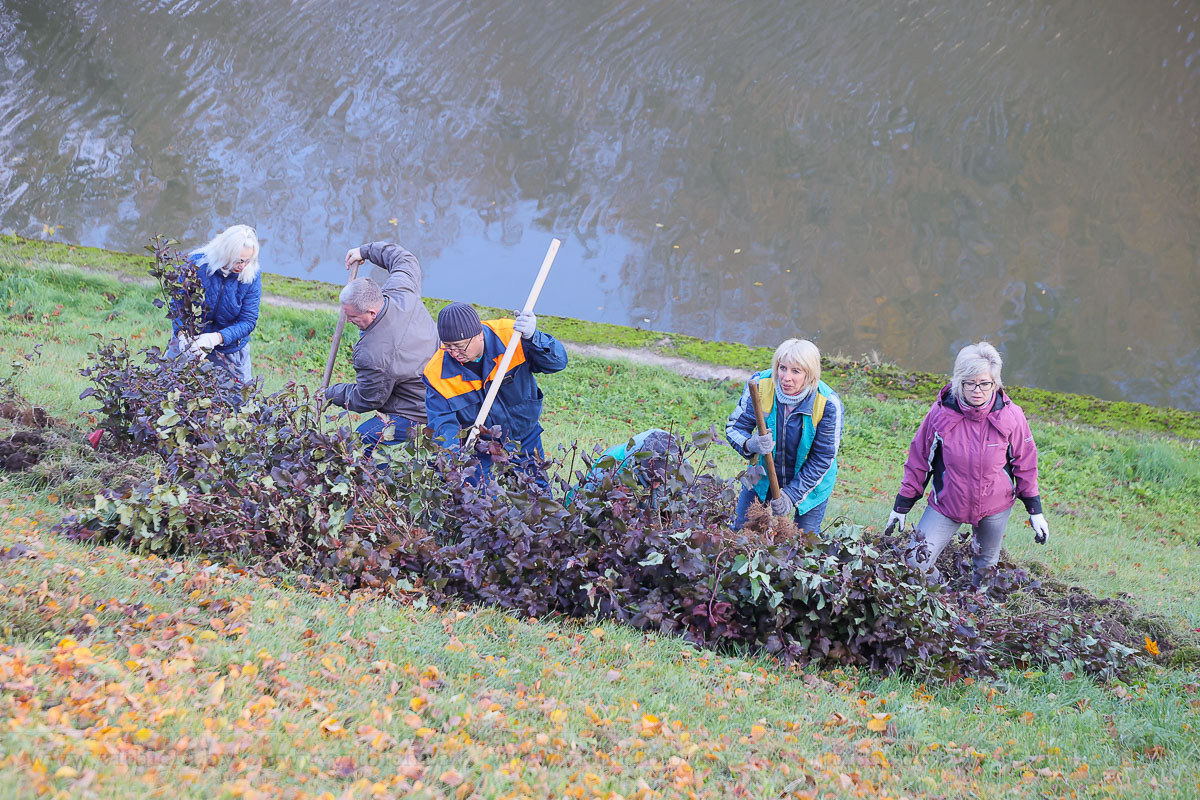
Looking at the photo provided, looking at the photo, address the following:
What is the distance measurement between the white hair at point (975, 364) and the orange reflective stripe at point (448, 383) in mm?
2652

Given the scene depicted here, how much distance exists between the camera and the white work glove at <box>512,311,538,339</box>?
4.88 meters

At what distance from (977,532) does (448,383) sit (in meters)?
3.17

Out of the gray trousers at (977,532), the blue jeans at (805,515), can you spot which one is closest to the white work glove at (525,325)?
the blue jeans at (805,515)

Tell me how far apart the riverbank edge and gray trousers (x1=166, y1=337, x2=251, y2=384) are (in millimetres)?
6693

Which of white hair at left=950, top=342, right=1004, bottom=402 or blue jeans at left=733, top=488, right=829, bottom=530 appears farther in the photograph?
blue jeans at left=733, top=488, right=829, bottom=530

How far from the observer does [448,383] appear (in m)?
5.06

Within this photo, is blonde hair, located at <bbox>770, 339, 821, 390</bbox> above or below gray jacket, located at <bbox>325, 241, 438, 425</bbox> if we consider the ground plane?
above

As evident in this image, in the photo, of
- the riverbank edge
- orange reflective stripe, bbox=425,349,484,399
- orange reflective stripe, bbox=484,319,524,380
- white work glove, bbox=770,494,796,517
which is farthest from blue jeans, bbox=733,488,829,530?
the riverbank edge

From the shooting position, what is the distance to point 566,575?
418 centimetres

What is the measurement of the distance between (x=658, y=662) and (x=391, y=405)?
111 inches

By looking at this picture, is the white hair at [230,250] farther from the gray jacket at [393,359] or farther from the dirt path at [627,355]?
the dirt path at [627,355]

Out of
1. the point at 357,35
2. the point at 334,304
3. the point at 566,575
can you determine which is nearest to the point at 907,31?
the point at 357,35

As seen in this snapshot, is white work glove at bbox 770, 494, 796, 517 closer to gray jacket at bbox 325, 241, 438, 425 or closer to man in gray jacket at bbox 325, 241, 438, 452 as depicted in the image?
man in gray jacket at bbox 325, 241, 438, 452

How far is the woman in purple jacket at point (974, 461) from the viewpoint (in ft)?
15.7
